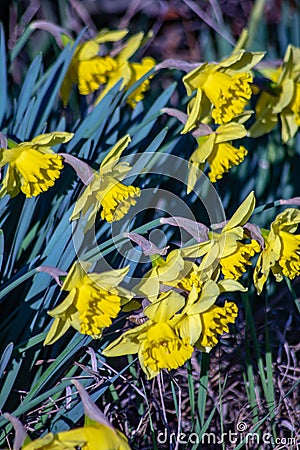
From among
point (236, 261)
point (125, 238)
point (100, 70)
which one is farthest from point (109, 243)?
point (100, 70)

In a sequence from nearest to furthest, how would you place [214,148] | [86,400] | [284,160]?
[86,400] < [214,148] < [284,160]

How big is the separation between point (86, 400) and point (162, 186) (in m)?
0.76

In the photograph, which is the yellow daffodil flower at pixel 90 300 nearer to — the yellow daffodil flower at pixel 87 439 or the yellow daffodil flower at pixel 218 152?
the yellow daffodil flower at pixel 87 439

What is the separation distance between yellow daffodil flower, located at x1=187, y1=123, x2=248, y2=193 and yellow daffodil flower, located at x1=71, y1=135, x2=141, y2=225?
0.20 meters

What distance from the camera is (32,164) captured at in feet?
4.13

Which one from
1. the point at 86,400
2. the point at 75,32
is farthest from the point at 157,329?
the point at 75,32

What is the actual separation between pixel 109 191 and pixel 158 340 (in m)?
0.31

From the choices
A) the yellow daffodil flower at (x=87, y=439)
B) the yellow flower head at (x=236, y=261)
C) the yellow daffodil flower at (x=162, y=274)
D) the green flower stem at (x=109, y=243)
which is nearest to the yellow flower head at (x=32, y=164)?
the green flower stem at (x=109, y=243)

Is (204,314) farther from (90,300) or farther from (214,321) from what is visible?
(90,300)

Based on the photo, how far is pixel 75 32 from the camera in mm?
2756

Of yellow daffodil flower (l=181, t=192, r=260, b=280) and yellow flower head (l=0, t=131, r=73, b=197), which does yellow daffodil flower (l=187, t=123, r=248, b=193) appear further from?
yellow flower head (l=0, t=131, r=73, b=197)

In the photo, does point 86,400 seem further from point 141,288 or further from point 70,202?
point 70,202

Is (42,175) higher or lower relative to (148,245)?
higher

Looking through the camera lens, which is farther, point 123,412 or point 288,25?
point 288,25
